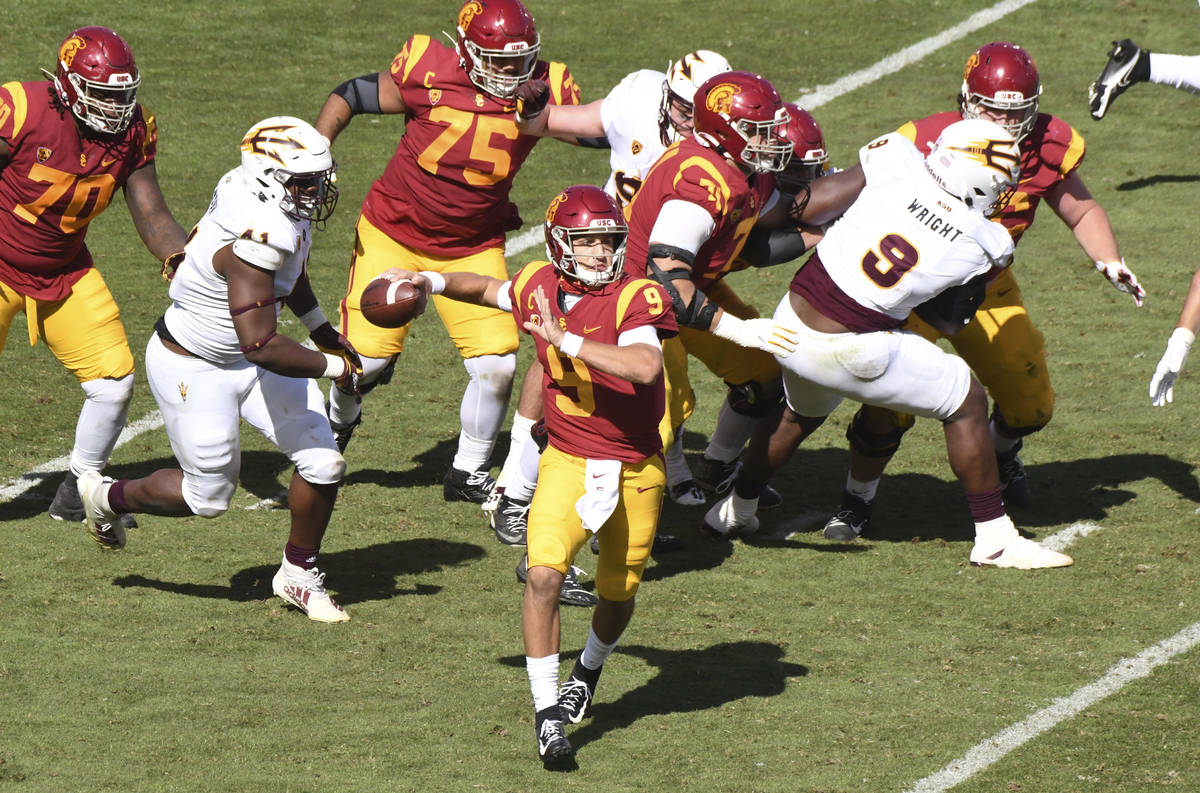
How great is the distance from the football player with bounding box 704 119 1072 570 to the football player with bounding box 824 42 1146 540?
0.44 m

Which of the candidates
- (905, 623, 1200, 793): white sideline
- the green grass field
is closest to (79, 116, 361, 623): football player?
the green grass field

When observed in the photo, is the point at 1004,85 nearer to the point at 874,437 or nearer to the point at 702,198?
the point at 702,198

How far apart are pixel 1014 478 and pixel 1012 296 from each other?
3.08 feet

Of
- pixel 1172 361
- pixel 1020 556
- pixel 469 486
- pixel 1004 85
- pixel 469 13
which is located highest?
pixel 1004 85

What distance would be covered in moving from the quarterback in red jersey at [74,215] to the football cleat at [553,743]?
2996mm

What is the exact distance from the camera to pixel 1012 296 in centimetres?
754

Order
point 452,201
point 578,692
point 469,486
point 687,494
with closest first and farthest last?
point 578,692 < point 452,201 < point 469,486 < point 687,494

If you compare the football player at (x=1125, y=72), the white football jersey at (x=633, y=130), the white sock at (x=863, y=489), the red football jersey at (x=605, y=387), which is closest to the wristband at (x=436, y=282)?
the red football jersey at (x=605, y=387)

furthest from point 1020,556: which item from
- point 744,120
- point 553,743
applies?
point 553,743

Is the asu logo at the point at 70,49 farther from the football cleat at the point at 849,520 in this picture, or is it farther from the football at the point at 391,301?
the football cleat at the point at 849,520

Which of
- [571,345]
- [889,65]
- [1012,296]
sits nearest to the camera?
[571,345]

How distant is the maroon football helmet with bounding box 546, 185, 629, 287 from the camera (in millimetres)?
5438

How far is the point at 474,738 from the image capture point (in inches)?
220

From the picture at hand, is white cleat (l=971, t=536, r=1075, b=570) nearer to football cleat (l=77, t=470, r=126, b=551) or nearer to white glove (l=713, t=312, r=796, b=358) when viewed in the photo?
white glove (l=713, t=312, r=796, b=358)
